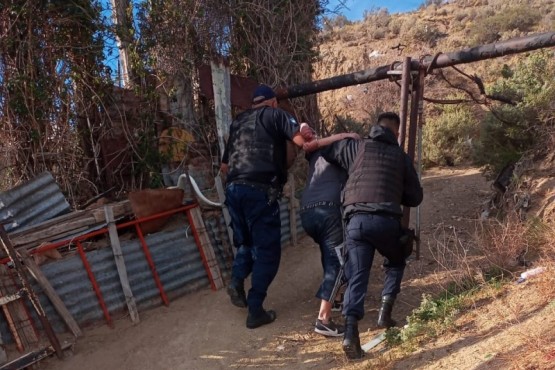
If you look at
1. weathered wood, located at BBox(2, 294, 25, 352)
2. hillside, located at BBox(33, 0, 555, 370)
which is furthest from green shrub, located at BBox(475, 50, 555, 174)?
weathered wood, located at BBox(2, 294, 25, 352)

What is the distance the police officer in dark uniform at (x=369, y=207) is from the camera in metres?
3.77

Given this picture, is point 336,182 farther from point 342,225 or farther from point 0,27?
point 0,27

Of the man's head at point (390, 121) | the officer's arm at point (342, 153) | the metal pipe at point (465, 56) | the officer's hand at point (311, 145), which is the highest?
the metal pipe at point (465, 56)

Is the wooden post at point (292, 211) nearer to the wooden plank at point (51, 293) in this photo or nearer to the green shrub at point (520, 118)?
the green shrub at point (520, 118)

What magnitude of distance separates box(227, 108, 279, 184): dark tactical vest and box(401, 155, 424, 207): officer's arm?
118 cm

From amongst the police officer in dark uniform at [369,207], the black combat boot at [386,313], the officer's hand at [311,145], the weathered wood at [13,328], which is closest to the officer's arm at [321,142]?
the officer's hand at [311,145]

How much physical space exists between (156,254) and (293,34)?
13.3ft

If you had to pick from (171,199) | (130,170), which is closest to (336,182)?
(171,199)

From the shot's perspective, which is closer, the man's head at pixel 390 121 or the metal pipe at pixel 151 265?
the man's head at pixel 390 121

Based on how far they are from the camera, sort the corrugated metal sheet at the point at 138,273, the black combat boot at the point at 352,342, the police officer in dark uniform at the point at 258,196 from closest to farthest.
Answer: the black combat boot at the point at 352,342 → the corrugated metal sheet at the point at 138,273 → the police officer in dark uniform at the point at 258,196

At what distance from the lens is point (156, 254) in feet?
16.4

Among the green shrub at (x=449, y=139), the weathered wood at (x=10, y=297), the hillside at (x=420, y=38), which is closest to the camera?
the weathered wood at (x=10, y=297)

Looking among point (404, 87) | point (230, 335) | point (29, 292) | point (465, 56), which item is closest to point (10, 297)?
point (29, 292)

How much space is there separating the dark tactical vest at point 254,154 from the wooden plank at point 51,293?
179cm
